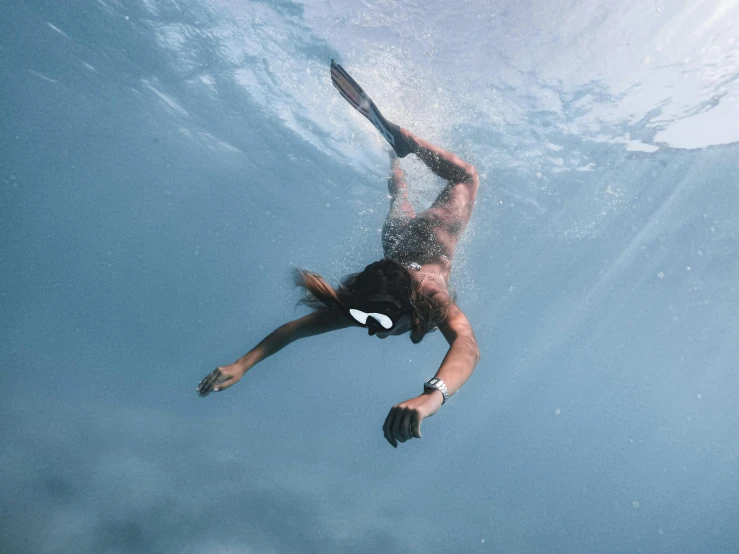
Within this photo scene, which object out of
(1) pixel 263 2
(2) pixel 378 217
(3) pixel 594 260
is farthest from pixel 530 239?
(1) pixel 263 2

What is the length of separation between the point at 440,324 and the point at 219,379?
1703 millimetres

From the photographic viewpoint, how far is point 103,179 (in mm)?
49406

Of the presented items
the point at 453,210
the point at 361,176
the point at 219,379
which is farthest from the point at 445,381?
the point at 361,176

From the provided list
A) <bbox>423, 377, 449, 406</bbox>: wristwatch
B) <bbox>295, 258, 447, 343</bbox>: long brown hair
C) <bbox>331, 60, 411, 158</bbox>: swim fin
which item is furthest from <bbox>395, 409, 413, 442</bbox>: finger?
<bbox>331, 60, 411, 158</bbox>: swim fin

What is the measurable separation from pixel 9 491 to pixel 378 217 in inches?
890

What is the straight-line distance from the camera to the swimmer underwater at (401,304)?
7.51 feet

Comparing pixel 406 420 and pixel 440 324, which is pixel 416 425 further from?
pixel 440 324

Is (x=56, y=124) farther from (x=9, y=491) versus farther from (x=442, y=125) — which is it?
(x=442, y=125)

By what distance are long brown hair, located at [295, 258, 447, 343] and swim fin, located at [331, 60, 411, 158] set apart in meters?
2.87

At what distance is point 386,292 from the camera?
3.08 metres

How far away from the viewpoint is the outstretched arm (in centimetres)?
194

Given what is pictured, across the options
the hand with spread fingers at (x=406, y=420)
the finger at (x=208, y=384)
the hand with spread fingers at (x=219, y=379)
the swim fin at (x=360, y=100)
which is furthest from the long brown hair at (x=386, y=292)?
the swim fin at (x=360, y=100)

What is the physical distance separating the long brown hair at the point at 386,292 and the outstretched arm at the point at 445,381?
142mm

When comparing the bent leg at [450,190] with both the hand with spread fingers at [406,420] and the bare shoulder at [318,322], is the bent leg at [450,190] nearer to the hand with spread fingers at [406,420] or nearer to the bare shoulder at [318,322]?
the bare shoulder at [318,322]
